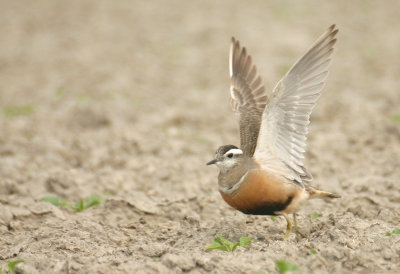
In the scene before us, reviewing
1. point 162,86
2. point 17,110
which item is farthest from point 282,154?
point 162,86

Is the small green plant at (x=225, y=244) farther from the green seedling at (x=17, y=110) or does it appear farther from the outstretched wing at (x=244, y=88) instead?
the green seedling at (x=17, y=110)

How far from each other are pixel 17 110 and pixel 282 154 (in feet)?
21.7

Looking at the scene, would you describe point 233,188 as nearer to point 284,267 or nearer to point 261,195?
point 261,195

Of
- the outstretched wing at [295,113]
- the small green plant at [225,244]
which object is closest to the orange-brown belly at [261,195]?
the outstretched wing at [295,113]

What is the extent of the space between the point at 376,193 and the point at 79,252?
3797 millimetres

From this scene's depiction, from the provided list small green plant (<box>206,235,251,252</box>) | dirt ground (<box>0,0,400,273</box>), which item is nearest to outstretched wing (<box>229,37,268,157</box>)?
dirt ground (<box>0,0,400,273</box>)

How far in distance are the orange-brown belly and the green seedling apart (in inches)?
243

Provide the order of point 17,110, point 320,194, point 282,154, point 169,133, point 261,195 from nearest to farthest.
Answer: point 261,195 < point 282,154 < point 320,194 < point 169,133 < point 17,110

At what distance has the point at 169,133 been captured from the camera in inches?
375

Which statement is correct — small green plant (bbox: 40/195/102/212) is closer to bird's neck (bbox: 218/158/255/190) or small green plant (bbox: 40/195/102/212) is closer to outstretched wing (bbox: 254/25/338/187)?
bird's neck (bbox: 218/158/255/190)

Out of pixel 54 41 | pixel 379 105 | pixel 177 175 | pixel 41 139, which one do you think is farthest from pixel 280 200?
pixel 54 41

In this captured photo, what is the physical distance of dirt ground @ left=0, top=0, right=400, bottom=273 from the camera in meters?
4.96

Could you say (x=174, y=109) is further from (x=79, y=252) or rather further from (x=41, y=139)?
(x=79, y=252)

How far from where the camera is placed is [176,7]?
1817cm
